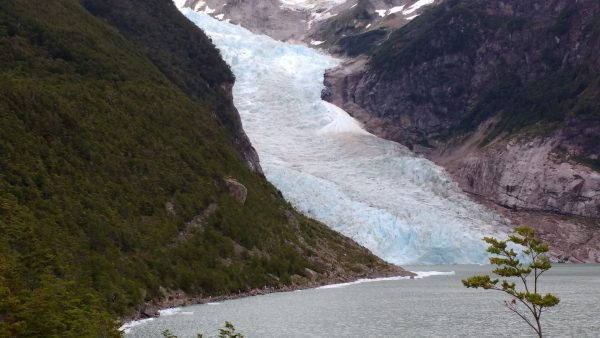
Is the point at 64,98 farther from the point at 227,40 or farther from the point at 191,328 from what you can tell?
the point at 227,40

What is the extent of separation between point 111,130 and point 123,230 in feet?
39.5

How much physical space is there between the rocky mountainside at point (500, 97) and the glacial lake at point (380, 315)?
6448 cm

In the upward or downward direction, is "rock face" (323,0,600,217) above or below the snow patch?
above

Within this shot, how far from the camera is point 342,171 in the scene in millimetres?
123125

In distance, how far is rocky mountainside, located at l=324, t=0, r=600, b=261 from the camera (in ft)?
425

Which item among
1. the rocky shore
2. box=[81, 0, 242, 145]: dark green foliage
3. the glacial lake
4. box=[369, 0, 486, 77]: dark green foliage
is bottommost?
the rocky shore

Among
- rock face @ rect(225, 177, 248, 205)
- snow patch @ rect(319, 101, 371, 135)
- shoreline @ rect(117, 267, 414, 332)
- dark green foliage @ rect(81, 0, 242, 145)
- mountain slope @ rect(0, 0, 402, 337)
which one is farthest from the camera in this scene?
snow patch @ rect(319, 101, 371, 135)

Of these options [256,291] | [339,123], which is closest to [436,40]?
[339,123]

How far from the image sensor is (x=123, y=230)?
50.3 m

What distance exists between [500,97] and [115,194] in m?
112

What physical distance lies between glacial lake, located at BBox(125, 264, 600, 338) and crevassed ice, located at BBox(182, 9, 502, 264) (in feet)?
127

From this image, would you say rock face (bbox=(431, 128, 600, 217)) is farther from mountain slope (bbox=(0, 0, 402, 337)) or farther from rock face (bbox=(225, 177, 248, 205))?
rock face (bbox=(225, 177, 248, 205))

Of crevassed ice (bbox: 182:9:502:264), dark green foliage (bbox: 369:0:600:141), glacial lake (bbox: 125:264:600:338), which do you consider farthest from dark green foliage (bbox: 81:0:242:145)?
dark green foliage (bbox: 369:0:600:141)

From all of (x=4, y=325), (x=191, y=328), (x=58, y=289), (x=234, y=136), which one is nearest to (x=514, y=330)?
(x=191, y=328)
